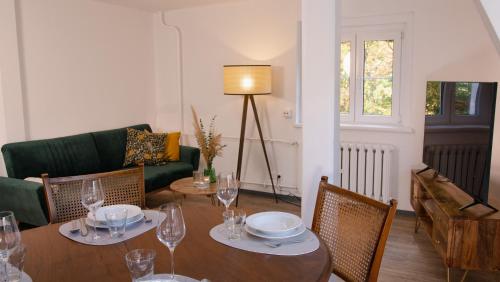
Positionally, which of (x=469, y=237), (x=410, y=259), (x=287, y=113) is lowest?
(x=410, y=259)

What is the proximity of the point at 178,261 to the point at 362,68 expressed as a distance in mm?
3387

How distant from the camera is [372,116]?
4.30 m

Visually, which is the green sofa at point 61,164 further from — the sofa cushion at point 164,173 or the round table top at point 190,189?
the round table top at point 190,189

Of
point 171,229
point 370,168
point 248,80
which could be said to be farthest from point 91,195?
point 370,168

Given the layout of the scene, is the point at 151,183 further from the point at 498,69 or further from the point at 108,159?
the point at 498,69

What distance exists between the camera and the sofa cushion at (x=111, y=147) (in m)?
4.61

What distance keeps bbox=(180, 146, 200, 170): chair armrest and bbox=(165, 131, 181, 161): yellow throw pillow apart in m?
0.06

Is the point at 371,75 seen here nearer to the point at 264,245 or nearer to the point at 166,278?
the point at 264,245

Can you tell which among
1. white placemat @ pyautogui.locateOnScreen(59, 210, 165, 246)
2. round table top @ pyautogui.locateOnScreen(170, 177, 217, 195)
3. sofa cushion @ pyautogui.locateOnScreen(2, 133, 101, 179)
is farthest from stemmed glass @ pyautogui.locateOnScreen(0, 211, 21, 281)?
sofa cushion @ pyautogui.locateOnScreen(2, 133, 101, 179)

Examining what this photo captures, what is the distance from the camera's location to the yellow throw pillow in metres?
4.89

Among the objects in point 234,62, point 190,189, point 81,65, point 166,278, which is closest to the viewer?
point 166,278

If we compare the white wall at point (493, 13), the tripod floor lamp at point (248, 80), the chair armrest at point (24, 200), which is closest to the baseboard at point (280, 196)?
the tripod floor lamp at point (248, 80)

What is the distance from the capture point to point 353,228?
1.74 meters

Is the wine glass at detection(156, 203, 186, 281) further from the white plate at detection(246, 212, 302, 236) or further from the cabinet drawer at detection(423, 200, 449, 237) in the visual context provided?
the cabinet drawer at detection(423, 200, 449, 237)
